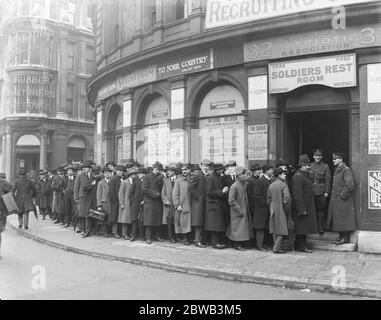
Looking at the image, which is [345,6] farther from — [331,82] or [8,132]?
[8,132]

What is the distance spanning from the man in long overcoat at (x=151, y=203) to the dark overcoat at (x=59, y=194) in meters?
5.14

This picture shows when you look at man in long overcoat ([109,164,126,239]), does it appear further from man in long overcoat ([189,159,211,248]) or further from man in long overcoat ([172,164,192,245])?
man in long overcoat ([189,159,211,248])

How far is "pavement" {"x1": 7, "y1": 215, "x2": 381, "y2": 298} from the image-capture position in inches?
270

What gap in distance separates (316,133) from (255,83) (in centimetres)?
227

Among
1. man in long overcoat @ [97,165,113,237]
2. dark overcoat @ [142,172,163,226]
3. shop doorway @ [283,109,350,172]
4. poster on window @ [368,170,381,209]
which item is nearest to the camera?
poster on window @ [368,170,381,209]

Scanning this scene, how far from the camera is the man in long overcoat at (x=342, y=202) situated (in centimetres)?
Answer: 970

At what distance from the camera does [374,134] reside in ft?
32.6

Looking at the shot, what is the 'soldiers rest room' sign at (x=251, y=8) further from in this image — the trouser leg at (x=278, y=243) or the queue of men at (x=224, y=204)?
the trouser leg at (x=278, y=243)

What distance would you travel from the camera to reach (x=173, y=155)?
555 inches

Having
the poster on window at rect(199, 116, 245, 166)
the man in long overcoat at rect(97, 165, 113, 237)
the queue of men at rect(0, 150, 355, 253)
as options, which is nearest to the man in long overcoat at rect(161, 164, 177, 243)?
the queue of men at rect(0, 150, 355, 253)

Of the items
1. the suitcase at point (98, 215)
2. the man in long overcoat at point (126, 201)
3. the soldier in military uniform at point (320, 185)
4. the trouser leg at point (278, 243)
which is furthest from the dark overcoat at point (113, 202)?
the soldier in military uniform at point (320, 185)

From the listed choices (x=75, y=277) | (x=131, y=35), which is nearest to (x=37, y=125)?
(x=131, y=35)

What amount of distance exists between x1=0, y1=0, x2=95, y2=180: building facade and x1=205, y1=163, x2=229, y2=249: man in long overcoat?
86.7 ft
